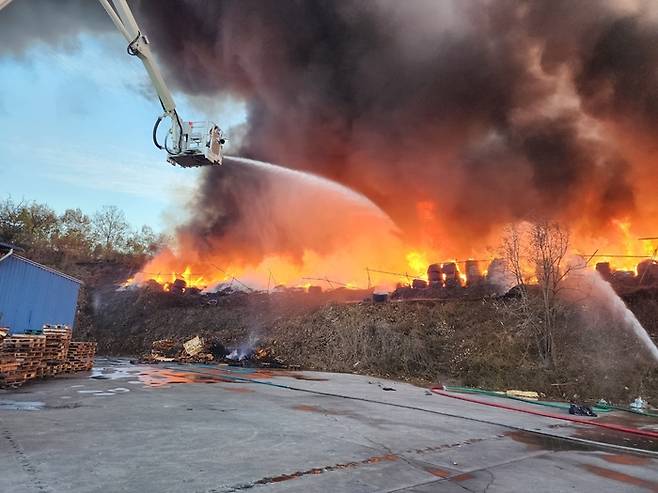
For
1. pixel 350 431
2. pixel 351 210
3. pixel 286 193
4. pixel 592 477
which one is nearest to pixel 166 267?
pixel 286 193

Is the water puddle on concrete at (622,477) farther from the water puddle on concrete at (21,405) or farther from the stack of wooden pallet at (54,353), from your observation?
the stack of wooden pallet at (54,353)

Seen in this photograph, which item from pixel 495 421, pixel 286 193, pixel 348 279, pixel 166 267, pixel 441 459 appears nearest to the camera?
pixel 441 459

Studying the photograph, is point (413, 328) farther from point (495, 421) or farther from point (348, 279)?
point (495, 421)

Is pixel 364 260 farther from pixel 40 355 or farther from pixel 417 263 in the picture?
pixel 40 355

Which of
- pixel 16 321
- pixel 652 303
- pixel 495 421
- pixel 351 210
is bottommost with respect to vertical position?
pixel 495 421

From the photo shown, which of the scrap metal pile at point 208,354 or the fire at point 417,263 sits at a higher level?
the fire at point 417,263

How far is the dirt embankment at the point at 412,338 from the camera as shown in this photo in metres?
14.0

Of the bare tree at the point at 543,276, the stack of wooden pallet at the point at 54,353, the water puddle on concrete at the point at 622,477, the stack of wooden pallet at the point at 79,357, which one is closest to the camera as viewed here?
the water puddle on concrete at the point at 622,477

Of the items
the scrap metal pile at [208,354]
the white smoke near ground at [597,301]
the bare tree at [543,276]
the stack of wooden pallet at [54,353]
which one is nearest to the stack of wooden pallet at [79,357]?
the stack of wooden pallet at [54,353]

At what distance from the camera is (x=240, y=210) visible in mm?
Answer: 33594

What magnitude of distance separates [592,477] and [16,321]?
1659 centimetres

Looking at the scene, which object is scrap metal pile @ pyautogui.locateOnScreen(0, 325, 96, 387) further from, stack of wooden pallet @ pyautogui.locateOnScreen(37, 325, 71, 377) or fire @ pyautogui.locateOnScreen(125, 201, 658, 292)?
fire @ pyautogui.locateOnScreen(125, 201, 658, 292)

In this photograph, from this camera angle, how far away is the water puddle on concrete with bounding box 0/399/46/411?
7.57 meters

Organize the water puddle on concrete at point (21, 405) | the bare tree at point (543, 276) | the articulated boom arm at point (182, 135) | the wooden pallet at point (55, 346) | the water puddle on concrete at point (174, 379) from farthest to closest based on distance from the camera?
1. the bare tree at point (543, 276)
2. the wooden pallet at point (55, 346)
3. the water puddle on concrete at point (174, 379)
4. the articulated boom arm at point (182, 135)
5. the water puddle on concrete at point (21, 405)
